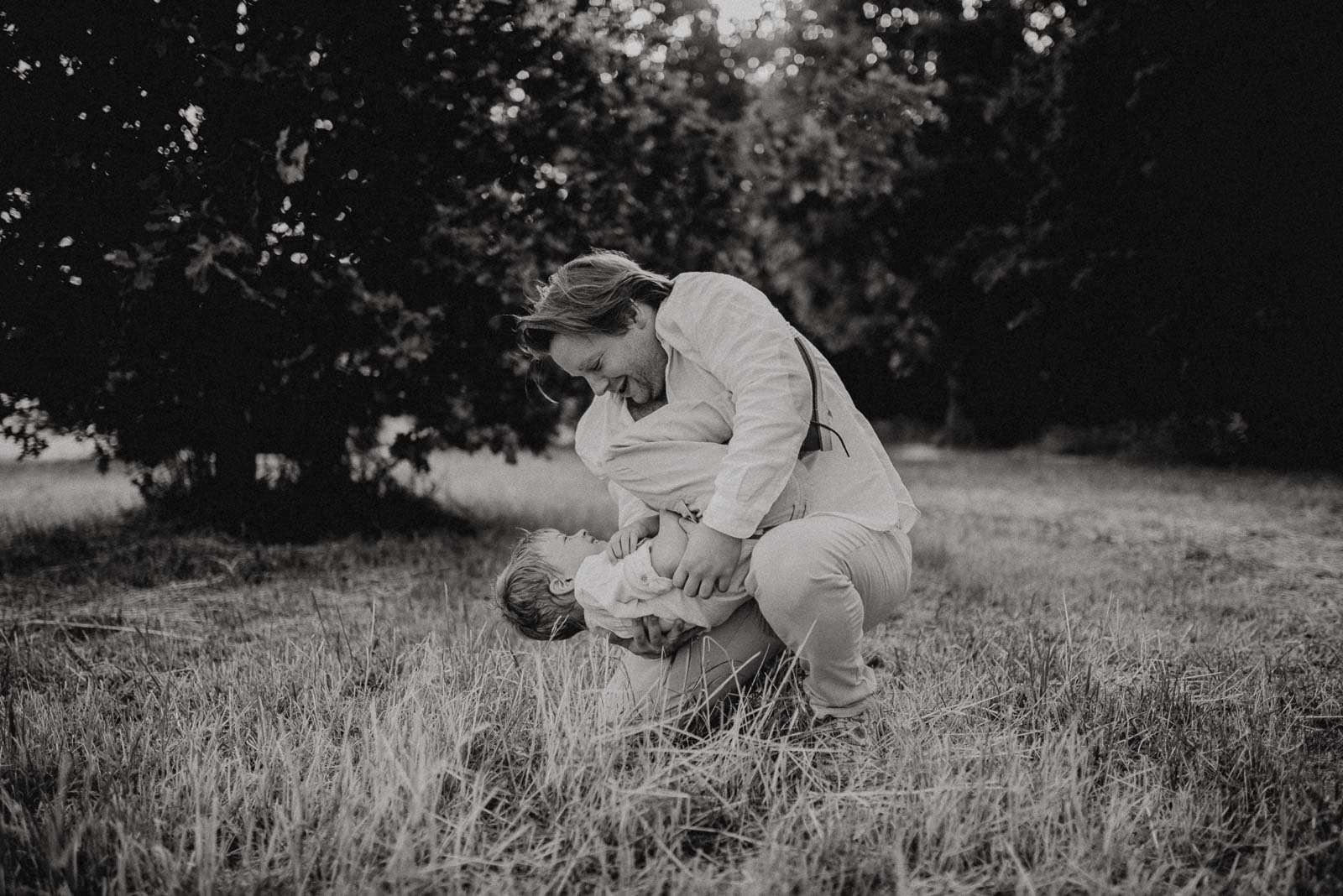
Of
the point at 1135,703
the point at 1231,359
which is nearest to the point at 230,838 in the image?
the point at 1135,703

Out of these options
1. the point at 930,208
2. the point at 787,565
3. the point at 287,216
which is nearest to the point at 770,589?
the point at 787,565

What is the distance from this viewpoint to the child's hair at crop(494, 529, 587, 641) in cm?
267

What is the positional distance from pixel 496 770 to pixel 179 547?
3.99 meters

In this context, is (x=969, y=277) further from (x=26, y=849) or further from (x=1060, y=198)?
(x=26, y=849)

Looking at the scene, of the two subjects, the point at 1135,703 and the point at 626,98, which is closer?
the point at 1135,703

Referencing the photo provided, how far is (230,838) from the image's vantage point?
6.45ft

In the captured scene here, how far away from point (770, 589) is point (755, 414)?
0.46m

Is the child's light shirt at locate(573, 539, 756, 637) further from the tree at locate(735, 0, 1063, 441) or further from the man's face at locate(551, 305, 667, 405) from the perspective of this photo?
the tree at locate(735, 0, 1063, 441)

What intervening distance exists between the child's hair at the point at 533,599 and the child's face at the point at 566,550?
2cm

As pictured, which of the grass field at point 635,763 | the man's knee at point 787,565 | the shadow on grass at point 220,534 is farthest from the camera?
the shadow on grass at point 220,534

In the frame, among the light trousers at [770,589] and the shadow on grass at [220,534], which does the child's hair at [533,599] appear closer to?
the light trousers at [770,589]

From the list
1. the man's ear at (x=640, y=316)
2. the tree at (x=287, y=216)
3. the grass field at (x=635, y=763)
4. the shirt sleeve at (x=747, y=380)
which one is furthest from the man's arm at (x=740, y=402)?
the tree at (x=287, y=216)

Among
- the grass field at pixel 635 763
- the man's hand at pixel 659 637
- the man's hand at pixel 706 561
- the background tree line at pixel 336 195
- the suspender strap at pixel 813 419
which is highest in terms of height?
the background tree line at pixel 336 195

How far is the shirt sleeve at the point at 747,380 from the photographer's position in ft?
7.48
